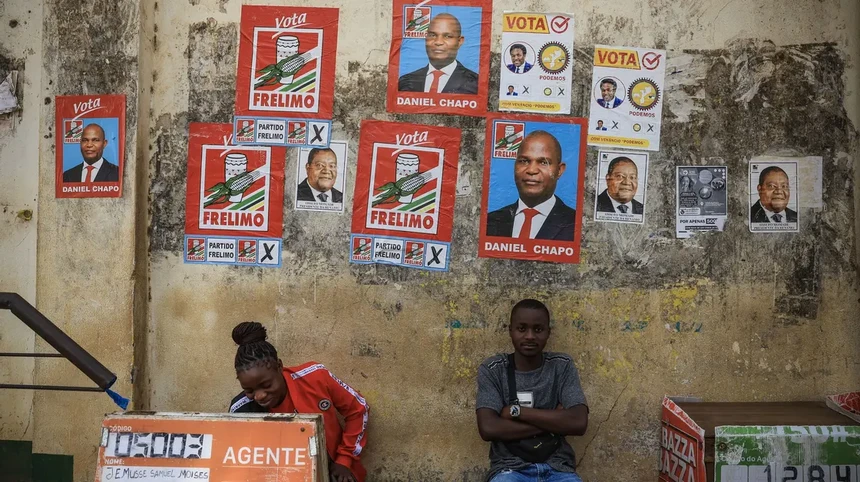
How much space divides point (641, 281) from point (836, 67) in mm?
1596

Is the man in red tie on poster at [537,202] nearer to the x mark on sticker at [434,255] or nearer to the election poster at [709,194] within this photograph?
the x mark on sticker at [434,255]

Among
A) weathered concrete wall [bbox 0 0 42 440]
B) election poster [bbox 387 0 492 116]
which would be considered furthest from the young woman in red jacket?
election poster [bbox 387 0 492 116]

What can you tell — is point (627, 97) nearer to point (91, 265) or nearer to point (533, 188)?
point (533, 188)

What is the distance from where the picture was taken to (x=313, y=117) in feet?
13.5

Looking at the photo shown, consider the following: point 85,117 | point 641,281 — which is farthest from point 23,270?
point 641,281

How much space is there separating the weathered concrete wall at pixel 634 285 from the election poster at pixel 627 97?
64mm

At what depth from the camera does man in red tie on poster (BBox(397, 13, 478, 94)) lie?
410 cm

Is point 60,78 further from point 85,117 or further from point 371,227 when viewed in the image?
point 371,227

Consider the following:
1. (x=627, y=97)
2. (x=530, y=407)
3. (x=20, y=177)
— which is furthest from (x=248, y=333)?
(x=627, y=97)

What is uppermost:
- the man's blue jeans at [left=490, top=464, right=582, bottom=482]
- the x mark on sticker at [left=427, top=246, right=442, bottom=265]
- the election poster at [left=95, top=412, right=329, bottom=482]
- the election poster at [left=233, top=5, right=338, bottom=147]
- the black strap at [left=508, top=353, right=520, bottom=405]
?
the election poster at [left=233, top=5, right=338, bottom=147]

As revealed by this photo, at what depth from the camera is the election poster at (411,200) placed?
4.10 meters

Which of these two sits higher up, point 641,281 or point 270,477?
point 641,281

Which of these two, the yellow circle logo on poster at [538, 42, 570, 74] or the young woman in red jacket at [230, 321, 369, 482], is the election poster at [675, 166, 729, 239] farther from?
the young woman in red jacket at [230, 321, 369, 482]

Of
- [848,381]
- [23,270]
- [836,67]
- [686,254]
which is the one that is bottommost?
[848,381]
